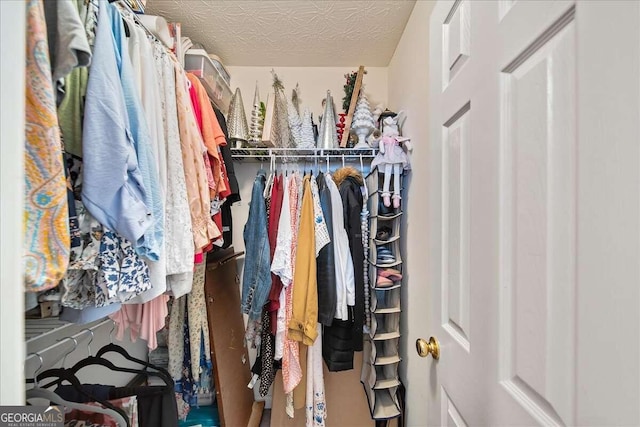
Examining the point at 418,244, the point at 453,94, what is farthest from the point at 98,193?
the point at 418,244

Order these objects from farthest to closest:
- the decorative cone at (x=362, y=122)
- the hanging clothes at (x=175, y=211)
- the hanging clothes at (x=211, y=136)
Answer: the decorative cone at (x=362, y=122), the hanging clothes at (x=211, y=136), the hanging clothes at (x=175, y=211)

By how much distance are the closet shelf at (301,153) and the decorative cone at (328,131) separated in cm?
5

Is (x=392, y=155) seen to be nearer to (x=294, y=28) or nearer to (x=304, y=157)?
(x=304, y=157)

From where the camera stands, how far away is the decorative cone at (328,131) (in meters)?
1.45

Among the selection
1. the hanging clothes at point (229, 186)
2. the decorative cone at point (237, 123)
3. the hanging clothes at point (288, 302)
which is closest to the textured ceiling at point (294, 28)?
the decorative cone at point (237, 123)

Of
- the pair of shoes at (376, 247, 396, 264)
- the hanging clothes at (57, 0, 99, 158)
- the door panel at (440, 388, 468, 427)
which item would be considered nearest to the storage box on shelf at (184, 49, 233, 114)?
the hanging clothes at (57, 0, 99, 158)

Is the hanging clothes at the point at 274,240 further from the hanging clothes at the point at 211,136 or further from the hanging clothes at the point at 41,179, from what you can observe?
the hanging clothes at the point at 41,179

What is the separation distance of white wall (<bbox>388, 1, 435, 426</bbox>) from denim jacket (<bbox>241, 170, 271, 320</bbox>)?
716mm

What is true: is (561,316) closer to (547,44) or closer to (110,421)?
(547,44)

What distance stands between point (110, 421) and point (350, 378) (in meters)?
1.14

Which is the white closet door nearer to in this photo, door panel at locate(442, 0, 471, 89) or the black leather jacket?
door panel at locate(442, 0, 471, 89)

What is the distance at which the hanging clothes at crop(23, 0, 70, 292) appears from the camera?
37cm

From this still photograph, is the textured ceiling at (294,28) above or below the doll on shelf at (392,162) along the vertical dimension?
above

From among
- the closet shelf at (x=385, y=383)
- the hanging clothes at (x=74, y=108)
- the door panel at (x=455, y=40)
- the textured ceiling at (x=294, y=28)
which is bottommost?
the closet shelf at (x=385, y=383)
